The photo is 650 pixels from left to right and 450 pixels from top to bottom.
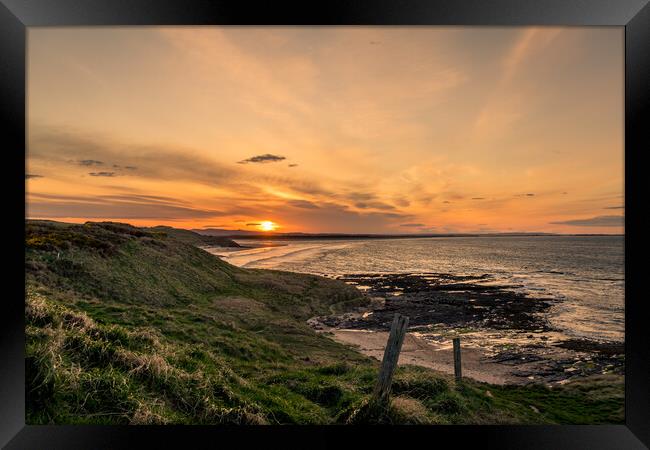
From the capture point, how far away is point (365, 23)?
10.3 feet

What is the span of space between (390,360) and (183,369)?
10.1ft

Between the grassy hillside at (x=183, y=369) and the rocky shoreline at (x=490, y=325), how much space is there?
270cm

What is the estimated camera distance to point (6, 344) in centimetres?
307

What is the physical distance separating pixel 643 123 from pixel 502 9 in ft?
5.99

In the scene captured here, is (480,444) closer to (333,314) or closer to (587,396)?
(587,396)

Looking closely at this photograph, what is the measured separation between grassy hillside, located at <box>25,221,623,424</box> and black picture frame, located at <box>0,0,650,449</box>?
0.33 metres

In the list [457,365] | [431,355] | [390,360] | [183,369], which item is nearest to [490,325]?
[431,355]

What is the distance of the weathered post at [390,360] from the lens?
401cm

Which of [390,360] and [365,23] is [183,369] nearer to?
[390,360]

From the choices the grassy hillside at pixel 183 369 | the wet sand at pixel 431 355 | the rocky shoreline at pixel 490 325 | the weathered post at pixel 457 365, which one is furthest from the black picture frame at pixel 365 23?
the rocky shoreline at pixel 490 325

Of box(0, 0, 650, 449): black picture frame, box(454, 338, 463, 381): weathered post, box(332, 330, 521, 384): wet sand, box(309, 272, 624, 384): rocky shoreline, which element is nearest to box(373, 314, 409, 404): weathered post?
box(0, 0, 650, 449): black picture frame

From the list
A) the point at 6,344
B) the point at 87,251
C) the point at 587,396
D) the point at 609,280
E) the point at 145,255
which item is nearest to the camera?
the point at 6,344

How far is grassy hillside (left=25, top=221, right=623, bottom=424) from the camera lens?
3434 millimetres

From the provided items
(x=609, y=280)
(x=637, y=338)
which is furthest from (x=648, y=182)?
(x=609, y=280)
